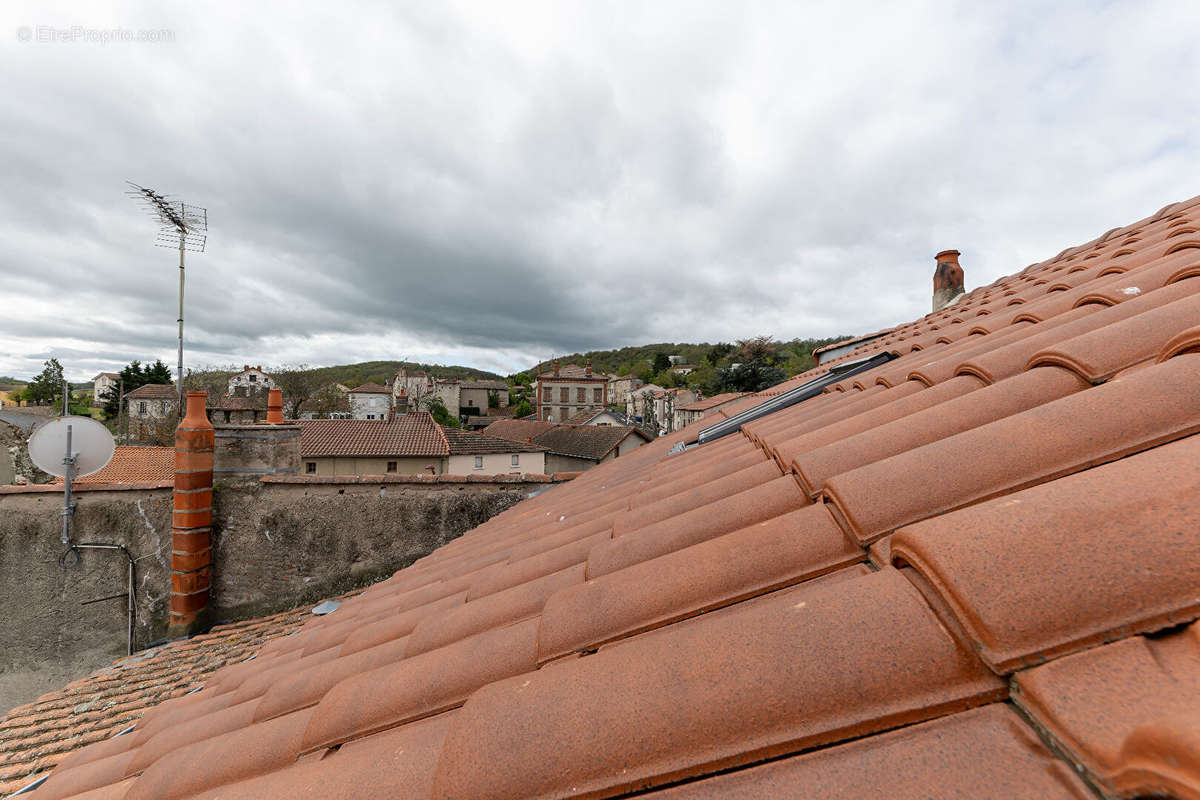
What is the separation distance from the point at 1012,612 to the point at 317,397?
50889mm

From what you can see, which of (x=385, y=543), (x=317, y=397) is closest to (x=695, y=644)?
(x=385, y=543)

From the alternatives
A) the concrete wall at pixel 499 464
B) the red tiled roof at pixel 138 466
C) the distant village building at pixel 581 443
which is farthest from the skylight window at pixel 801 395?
the distant village building at pixel 581 443

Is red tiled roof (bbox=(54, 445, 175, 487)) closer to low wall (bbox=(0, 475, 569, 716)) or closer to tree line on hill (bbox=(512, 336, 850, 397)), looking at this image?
low wall (bbox=(0, 475, 569, 716))

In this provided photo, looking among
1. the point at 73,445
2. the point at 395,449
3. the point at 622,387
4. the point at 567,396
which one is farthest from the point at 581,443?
the point at 622,387

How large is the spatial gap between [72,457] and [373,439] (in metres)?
16.3

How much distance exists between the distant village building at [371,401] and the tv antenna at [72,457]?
5831 cm

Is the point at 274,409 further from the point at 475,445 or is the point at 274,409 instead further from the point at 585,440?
the point at 585,440

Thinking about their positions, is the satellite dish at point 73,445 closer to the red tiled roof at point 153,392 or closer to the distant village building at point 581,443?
the distant village building at point 581,443

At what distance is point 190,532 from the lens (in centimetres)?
505

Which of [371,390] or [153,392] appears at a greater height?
[371,390]

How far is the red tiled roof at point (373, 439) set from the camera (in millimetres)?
19734

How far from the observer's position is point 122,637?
17.1 feet

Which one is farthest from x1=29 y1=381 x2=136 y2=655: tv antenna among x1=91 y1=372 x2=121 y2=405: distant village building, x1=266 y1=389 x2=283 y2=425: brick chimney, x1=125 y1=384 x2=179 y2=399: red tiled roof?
x1=91 y1=372 x2=121 y2=405: distant village building

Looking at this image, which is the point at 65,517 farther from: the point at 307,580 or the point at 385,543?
the point at 385,543
